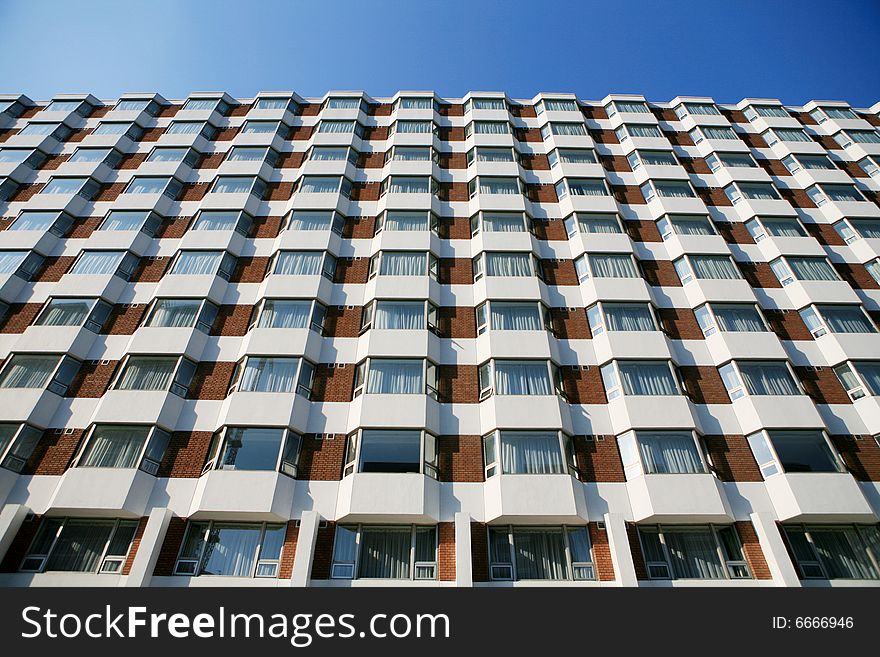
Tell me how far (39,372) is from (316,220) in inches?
548

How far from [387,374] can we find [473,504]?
20.2 ft

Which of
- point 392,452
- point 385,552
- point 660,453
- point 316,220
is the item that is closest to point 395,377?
point 392,452

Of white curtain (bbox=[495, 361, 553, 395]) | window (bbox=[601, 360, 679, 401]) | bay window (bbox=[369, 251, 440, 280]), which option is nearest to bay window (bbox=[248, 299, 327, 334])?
bay window (bbox=[369, 251, 440, 280])

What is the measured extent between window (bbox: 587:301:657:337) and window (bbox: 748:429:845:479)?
6015mm

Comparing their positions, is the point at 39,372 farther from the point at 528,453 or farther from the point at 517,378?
the point at 528,453

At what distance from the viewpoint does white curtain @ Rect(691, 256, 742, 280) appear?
945 inches

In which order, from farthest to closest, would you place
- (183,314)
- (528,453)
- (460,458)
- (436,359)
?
1. (183,314)
2. (436,359)
3. (460,458)
4. (528,453)

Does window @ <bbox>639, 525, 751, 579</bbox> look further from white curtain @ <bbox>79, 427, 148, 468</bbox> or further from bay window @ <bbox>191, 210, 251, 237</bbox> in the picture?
bay window @ <bbox>191, 210, 251, 237</bbox>

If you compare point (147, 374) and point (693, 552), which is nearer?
point (693, 552)

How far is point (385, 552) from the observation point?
1658 cm

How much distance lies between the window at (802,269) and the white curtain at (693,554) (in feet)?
46.8

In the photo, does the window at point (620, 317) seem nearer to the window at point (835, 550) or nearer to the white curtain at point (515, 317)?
the white curtain at point (515, 317)

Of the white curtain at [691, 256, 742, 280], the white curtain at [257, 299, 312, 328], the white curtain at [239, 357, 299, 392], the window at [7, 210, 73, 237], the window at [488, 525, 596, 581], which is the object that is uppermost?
the window at [7, 210, 73, 237]
